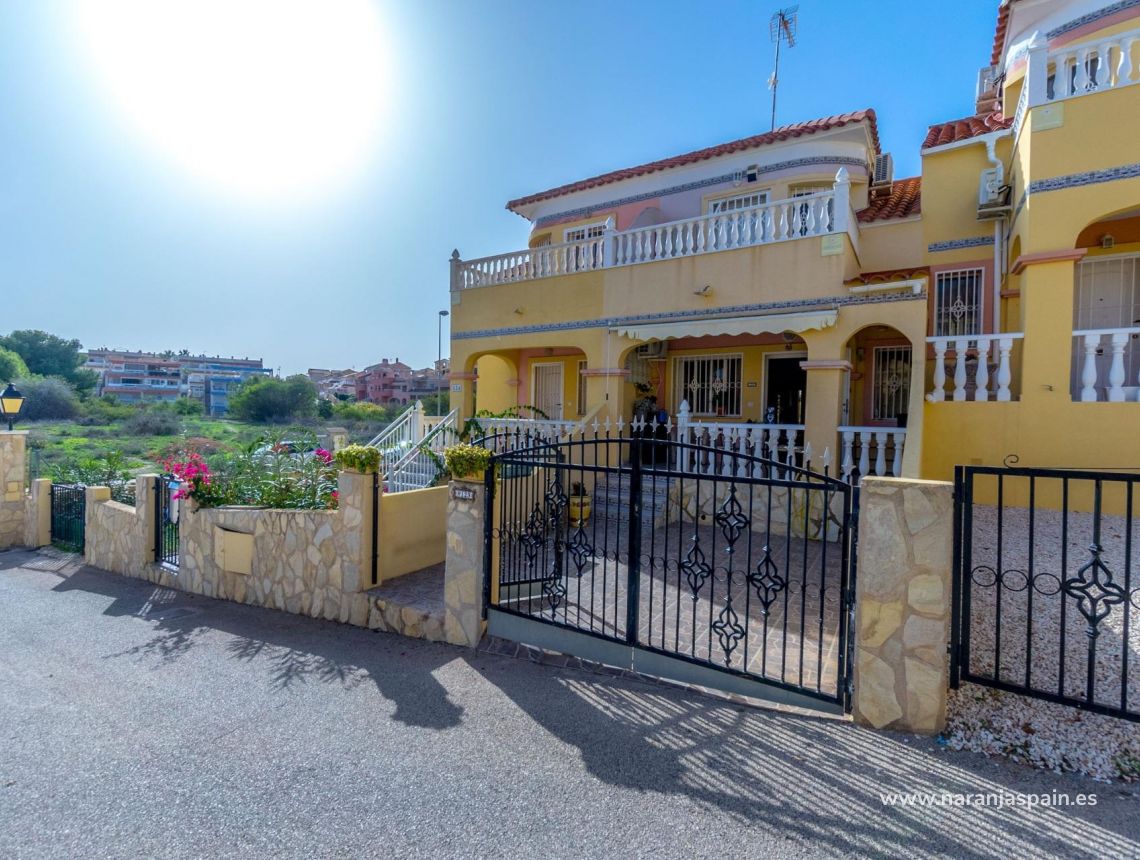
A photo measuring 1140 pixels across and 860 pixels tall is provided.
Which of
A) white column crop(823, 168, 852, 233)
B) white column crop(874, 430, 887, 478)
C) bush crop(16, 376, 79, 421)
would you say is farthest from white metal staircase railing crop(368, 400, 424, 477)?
bush crop(16, 376, 79, 421)

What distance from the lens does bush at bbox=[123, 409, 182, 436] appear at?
124ft

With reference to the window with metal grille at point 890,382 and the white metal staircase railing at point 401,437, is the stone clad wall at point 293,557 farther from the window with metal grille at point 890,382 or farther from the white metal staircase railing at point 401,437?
the window with metal grille at point 890,382

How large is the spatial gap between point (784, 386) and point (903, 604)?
10301 millimetres

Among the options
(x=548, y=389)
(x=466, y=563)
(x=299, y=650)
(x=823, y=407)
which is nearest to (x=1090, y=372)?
(x=823, y=407)

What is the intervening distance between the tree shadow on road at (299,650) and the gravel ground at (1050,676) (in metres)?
3.82

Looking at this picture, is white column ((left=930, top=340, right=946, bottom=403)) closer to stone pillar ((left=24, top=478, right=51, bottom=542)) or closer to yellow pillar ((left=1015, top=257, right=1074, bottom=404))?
yellow pillar ((left=1015, top=257, right=1074, bottom=404))

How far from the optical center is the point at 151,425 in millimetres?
38500

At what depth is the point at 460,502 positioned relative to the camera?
5648 millimetres

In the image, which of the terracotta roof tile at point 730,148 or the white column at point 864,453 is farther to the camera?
the terracotta roof tile at point 730,148

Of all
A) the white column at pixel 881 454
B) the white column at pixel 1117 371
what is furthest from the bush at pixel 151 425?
the white column at pixel 1117 371

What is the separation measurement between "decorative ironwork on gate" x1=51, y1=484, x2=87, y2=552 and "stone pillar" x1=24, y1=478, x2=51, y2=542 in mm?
112

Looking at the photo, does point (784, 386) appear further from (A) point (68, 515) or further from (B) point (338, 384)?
(B) point (338, 384)

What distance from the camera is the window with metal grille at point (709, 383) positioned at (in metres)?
13.7

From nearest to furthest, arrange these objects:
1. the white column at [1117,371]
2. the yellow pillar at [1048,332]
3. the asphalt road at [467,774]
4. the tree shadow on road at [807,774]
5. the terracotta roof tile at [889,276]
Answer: the tree shadow on road at [807,774]
the asphalt road at [467,774]
the white column at [1117,371]
the yellow pillar at [1048,332]
the terracotta roof tile at [889,276]
